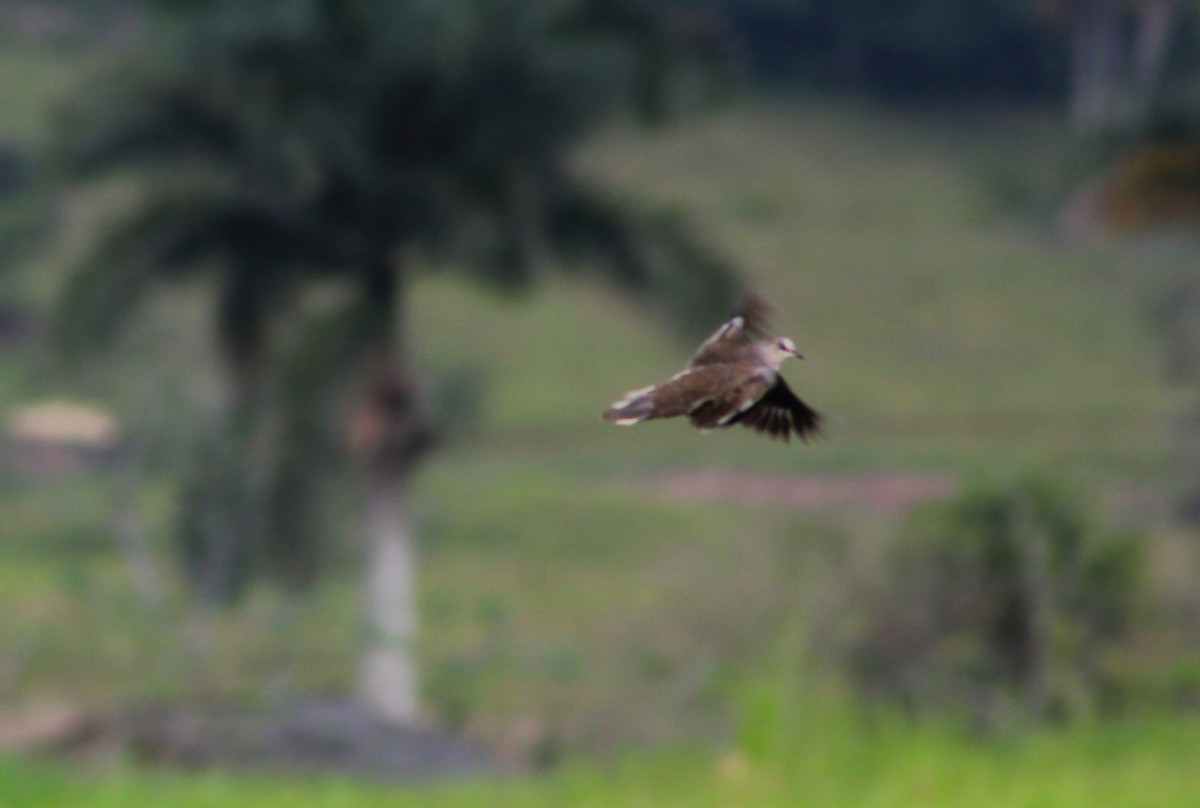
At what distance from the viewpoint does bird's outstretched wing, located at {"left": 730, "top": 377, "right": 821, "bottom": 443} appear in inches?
104

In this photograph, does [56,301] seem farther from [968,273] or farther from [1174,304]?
[968,273]

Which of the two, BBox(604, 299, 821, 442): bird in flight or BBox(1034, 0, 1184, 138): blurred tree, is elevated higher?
BBox(1034, 0, 1184, 138): blurred tree

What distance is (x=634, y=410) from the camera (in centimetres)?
267

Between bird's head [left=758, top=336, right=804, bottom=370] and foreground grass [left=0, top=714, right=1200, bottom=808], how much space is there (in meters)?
3.97

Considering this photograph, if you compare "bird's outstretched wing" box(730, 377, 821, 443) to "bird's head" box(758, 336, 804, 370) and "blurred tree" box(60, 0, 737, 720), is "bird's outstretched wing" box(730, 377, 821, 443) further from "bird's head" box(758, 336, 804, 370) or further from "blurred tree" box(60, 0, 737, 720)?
"blurred tree" box(60, 0, 737, 720)

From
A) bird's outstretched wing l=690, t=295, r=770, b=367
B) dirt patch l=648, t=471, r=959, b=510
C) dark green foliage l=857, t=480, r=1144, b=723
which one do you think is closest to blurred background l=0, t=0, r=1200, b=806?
dark green foliage l=857, t=480, r=1144, b=723

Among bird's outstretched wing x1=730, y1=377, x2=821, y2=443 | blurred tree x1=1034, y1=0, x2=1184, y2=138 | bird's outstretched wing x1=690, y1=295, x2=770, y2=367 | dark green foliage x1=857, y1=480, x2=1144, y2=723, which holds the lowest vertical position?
bird's outstretched wing x1=730, y1=377, x2=821, y2=443

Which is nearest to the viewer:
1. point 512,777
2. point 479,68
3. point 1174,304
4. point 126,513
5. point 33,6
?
point 512,777

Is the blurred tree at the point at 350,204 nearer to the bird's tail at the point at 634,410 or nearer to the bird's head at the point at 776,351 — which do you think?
the bird's tail at the point at 634,410

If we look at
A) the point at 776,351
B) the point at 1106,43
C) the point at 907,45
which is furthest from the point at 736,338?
the point at 907,45

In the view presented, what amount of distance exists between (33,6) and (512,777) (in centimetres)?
2803

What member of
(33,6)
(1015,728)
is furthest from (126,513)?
(33,6)

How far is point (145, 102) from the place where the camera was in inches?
398

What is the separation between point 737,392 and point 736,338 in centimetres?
15
